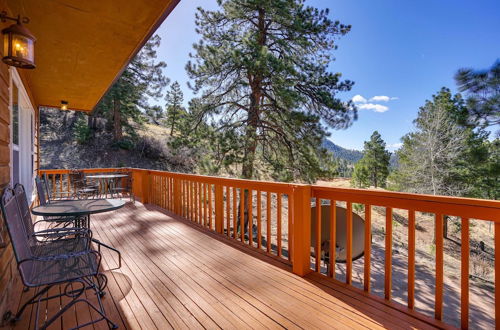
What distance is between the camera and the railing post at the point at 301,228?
98.8 inches

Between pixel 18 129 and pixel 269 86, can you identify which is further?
pixel 269 86

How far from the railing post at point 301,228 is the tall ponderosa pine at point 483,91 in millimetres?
9923

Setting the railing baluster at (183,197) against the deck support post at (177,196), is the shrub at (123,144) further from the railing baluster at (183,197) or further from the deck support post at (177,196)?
the railing baluster at (183,197)

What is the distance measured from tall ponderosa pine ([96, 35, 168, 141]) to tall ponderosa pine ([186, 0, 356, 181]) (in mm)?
8361

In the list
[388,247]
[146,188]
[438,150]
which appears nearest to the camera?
[388,247]

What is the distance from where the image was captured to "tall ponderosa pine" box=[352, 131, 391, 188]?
101 ft

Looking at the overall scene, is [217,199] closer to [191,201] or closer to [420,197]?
[191,201]

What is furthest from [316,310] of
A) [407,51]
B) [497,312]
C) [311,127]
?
[407,51]

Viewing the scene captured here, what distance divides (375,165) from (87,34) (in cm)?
3309

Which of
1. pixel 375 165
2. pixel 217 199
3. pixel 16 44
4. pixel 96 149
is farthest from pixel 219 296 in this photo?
pixel 375 165

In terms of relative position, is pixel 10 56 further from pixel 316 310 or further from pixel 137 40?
pixel 316 310

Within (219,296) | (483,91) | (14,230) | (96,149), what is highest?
(483,91)

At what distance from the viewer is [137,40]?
283 centimetres

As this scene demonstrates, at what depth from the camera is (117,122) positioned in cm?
1678
